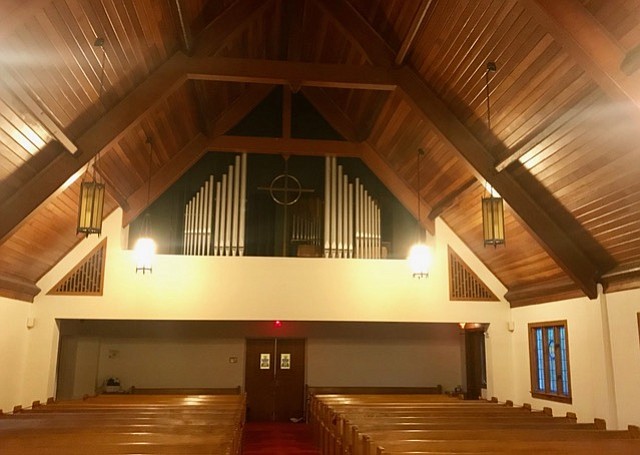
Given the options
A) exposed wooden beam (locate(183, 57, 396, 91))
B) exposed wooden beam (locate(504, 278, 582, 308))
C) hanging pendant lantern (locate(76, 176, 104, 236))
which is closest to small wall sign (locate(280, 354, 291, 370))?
exposed wooden beam (locate(504, 278, 582, 308))

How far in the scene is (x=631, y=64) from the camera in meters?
3.84

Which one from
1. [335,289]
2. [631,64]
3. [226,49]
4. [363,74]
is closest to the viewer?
[631,64]

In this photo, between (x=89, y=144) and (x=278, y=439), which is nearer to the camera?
(x=89, y=144)

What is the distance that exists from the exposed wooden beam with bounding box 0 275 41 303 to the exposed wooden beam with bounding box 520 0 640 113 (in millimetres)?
6388

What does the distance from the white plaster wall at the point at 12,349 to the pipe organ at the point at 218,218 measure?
2343 millimetres

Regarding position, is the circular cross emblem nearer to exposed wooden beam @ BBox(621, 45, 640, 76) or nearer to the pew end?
the pew end

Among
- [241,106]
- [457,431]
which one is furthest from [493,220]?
[241,106]

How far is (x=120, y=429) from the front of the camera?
5070 mm

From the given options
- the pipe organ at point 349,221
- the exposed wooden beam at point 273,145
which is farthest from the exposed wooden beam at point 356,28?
the pipe organ at point 349,221

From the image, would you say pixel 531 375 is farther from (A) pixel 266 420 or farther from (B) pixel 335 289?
(A) pixel 266 420

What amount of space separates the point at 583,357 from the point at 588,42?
13.7 ft

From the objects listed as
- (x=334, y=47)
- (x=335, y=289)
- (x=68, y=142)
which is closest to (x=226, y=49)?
(x=334, y=47)

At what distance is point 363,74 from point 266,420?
6961 mm

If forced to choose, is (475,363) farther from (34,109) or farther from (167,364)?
(34,109)
